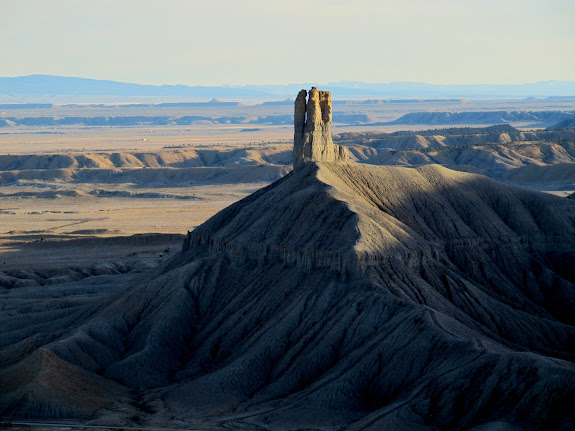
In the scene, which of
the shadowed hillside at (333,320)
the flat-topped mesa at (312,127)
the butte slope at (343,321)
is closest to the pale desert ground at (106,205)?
the shadowed hillside at (333,320)

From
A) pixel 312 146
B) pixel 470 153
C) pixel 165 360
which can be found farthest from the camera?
pixel 470 153

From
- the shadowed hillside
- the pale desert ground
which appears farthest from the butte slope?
the pale desert ground

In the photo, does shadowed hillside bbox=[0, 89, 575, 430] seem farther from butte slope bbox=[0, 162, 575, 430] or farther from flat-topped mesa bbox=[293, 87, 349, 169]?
flat-topped mesa bbox=[293, 87, 349, 169]

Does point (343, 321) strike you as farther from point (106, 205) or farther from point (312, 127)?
point (106, 205)

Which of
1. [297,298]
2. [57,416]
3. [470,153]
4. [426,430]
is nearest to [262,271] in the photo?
[297,298]

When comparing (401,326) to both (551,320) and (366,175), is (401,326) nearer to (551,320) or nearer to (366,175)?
(551,320)

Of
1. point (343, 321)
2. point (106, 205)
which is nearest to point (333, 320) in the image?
point (343, 321)
